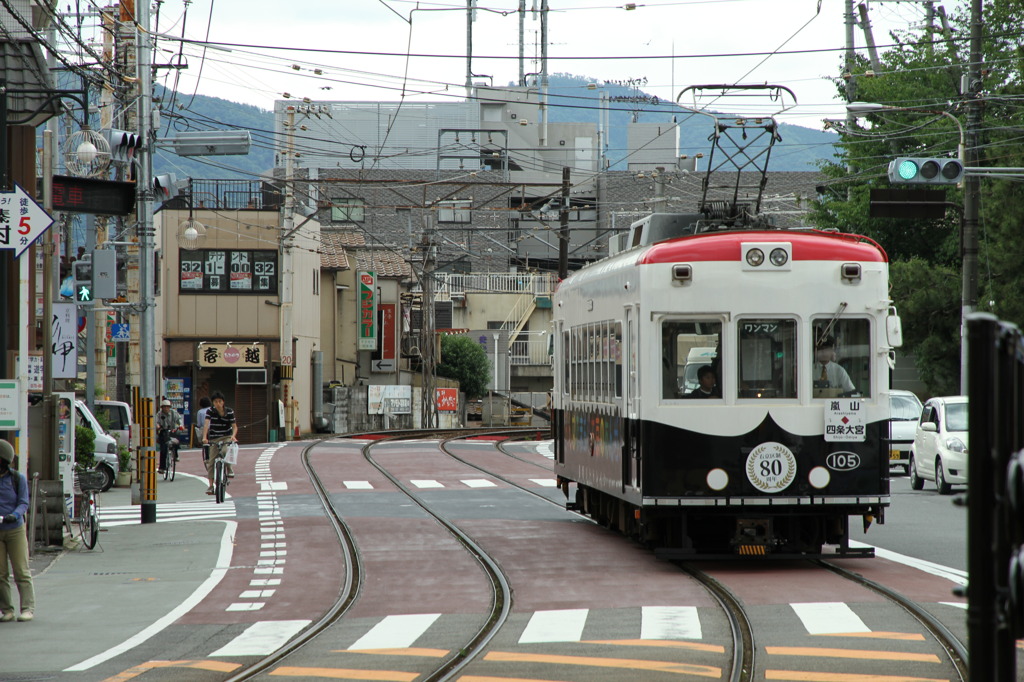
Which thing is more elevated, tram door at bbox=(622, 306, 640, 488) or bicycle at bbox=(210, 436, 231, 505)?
tram door at bbox=(622, 306, 640, 488)

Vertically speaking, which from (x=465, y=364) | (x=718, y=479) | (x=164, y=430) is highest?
(x=465, y=364)

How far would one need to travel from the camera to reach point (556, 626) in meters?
10.6

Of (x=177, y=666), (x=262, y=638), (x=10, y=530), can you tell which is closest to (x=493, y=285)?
(x=10, y=530)

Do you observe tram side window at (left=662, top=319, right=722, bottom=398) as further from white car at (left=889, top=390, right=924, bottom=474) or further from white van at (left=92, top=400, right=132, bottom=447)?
white van at (left=92, top=400, right=132, bottom=447)

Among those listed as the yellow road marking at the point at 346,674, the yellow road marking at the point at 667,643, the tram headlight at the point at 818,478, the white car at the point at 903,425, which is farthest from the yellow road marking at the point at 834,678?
the white car at the point at 903,425

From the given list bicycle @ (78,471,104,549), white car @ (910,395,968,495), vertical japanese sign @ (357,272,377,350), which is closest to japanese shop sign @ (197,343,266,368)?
vertical japanese sign @ (357,272,377,350)

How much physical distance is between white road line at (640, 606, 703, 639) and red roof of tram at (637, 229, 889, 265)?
3.83m

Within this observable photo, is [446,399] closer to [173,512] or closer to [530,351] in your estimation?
[530,351]

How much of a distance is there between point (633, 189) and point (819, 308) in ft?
235

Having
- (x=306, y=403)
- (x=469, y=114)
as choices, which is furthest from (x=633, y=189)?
(x=306, y=403)

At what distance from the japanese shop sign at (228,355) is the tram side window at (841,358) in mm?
40745

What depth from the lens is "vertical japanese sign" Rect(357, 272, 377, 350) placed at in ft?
210

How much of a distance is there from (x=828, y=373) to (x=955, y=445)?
11065 millimetres

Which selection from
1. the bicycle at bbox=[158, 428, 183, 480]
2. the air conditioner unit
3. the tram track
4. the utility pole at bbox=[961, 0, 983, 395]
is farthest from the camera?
the air conditioner unit
